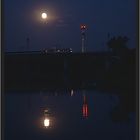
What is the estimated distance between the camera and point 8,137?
7.22 ft

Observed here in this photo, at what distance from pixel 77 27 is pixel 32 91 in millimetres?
593

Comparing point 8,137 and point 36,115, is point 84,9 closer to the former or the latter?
point 36,115

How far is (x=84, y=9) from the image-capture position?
228 cm

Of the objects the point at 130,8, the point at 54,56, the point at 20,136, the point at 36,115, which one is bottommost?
the point at 20,136

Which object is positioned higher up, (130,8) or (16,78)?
(130,8)

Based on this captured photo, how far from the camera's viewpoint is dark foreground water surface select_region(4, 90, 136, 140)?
2230mm

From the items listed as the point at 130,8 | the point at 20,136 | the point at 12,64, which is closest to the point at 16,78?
the point at 12,64

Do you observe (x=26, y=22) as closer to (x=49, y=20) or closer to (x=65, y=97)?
(x=49, y=20)

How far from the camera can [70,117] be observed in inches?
91.3

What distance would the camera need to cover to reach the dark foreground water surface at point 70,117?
2230 mm

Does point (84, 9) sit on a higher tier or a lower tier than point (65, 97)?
higher

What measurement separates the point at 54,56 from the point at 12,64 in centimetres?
31

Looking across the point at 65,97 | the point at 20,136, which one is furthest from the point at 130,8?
the point at 20,136

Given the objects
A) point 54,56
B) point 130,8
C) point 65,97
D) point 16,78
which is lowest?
point 65,97
